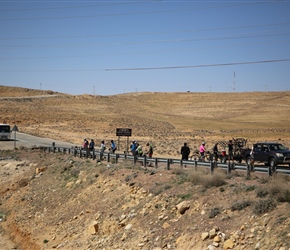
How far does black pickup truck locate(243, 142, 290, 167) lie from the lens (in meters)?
26.1

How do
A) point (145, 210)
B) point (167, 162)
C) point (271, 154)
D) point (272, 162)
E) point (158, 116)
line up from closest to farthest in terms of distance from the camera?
point (145, 210) → point (167, 162) → point (272, 162) → point (271, 154) → point (158, 116)

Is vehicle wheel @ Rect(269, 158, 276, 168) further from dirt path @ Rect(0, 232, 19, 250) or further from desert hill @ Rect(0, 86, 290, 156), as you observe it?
desert hill @ Rect(0, 86, 290, 156)

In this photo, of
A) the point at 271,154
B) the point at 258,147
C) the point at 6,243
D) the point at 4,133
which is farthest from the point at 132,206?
the point at 4,133

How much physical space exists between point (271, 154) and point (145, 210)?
1070 centimetres

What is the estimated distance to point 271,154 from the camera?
26781 mm

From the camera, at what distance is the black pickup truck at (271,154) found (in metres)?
26.1

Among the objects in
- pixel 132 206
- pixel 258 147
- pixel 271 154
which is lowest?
pixel 132 206

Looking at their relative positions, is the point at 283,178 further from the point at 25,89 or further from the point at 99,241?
the point at 25,89

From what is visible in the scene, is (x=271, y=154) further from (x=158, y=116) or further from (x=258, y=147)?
(x=158, y=116)

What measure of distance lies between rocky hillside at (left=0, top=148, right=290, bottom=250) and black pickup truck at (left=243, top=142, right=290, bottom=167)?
5.96 m

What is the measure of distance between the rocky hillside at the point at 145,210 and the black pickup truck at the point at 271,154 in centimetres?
596

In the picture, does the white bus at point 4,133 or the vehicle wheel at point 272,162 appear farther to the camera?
the white bus at point 4,133

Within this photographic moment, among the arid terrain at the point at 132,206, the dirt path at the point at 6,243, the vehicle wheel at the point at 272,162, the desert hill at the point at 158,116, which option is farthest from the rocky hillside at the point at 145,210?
the desert hill at the point at 158,116

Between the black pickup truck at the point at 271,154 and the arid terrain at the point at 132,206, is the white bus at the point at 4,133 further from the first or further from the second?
the black pickup truck at the point at 271,154
